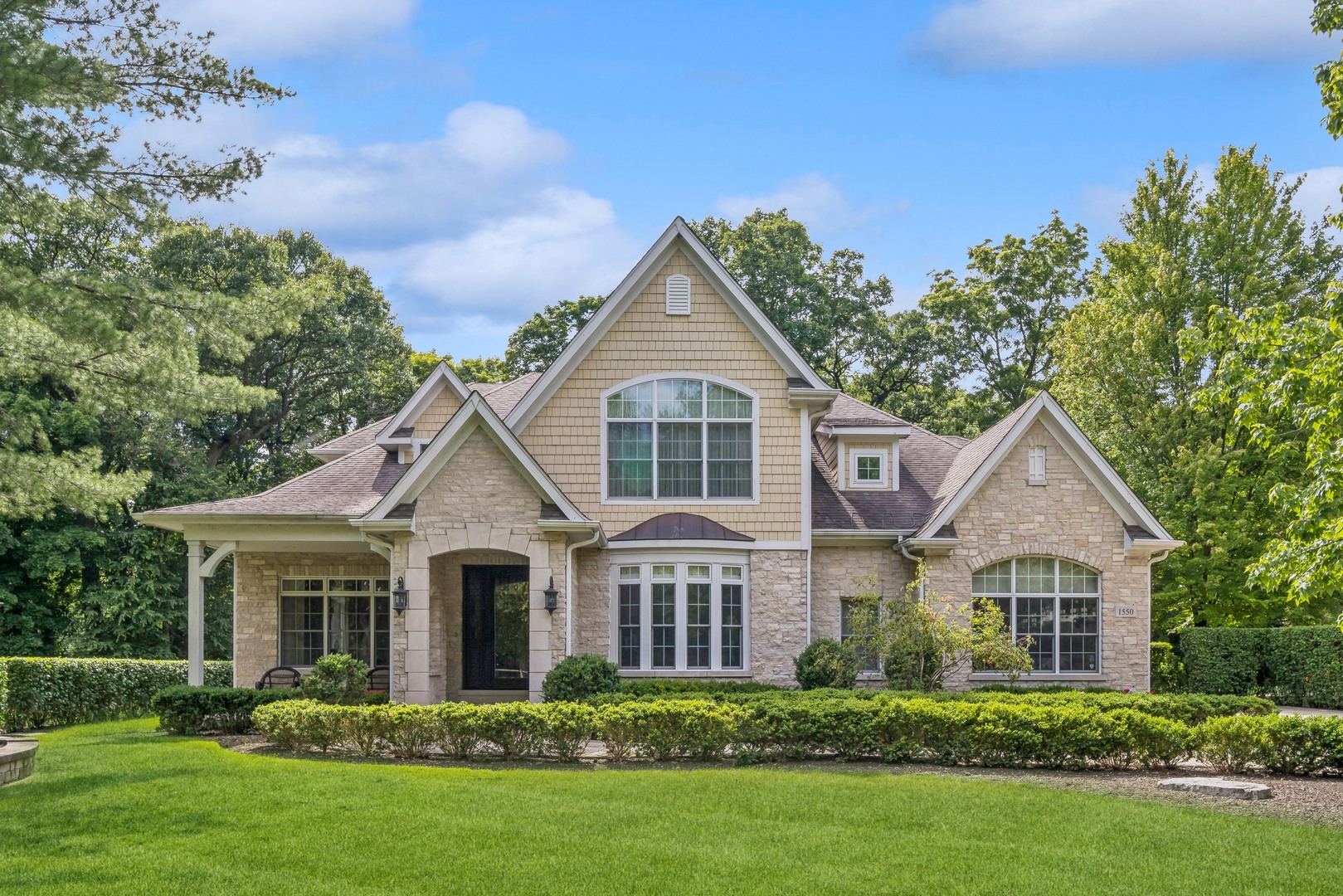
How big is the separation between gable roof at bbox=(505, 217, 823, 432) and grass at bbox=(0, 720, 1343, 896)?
27.3 feet

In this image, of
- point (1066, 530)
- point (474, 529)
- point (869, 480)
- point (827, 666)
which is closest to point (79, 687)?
point (474, 529)

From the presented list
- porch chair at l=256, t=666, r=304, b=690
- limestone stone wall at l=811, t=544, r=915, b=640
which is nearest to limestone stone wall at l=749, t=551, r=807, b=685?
limestone stone wall at l=811, t=544, r=915, b=640

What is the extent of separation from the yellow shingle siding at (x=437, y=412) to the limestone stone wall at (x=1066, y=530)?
30.4ft

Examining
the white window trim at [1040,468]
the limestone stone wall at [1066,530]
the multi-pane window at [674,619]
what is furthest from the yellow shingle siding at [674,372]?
the white window trim at [1040,468]

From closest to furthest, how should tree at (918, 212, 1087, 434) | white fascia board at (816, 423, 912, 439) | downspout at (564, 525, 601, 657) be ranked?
downspout at (564, 525, 601, 657), white fascia board at (816, 423, 912, 439), tree at (918, 212, 1087, 434)

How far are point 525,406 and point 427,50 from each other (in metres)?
A: 9.09

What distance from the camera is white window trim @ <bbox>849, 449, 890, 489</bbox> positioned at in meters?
22.8

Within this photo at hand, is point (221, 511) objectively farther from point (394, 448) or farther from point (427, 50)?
point (427, 50)

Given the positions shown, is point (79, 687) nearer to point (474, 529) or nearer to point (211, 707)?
point (211, 707)

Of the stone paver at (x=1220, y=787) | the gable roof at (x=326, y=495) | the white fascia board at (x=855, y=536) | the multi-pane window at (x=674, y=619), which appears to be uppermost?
the gable roof at (x=326, y=495)

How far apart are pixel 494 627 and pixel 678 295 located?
6.76 metres

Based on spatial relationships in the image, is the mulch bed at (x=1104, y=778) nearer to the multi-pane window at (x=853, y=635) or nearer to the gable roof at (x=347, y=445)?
the multi-pane window at (x=853, y=635)

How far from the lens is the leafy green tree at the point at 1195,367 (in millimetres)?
24844

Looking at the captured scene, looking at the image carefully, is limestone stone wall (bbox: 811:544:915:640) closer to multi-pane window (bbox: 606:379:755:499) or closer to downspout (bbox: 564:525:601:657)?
multi-pane window (bbox: 606:379:755:499)
